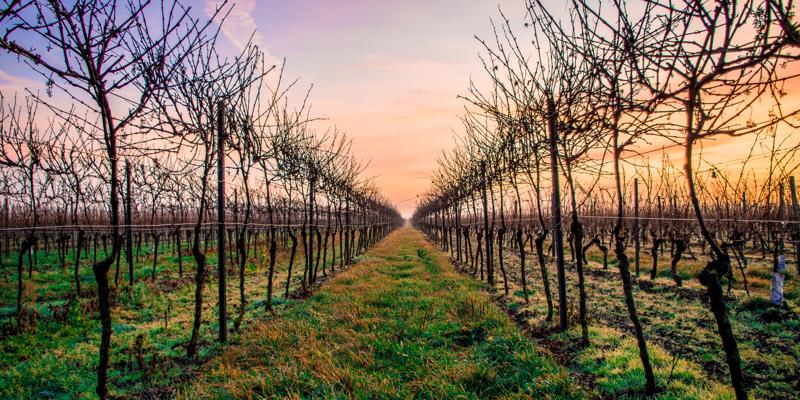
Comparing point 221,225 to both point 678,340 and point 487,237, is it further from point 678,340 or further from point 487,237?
point 487,237

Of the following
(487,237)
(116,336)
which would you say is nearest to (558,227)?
(487,237)

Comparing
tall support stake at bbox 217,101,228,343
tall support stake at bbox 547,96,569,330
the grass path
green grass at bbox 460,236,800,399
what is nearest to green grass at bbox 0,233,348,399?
tall support stake at bbox 217,101,228,343

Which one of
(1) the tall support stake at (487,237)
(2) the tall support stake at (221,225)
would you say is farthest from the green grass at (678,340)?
(2) the tall support stake at (221,225)

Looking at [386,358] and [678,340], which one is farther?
[678,340]

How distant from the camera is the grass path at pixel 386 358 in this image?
401cm

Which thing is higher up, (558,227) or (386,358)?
(558,227)

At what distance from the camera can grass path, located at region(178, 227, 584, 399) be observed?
4008 millimetres

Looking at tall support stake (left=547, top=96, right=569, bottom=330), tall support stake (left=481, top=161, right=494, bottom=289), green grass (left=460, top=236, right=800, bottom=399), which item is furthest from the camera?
tall support stake (left=481, top=161, right=494, bottom=289)

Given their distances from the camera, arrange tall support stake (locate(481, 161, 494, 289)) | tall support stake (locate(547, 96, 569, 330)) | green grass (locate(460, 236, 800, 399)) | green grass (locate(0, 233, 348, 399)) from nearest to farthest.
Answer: green grass (locate(460, 236, 800, 399)) < green grass (locate(0, 233, 348, 399)) < tall support stake (locate(547, 96, 569, 330)) < tall support stake (locate(481, 161, 494, 289))

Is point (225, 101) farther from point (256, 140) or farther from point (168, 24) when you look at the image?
point (168, 24)

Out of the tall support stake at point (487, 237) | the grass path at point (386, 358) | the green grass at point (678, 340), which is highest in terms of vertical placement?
the tall support stake at point (487, 237)

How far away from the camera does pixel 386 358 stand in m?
4.95

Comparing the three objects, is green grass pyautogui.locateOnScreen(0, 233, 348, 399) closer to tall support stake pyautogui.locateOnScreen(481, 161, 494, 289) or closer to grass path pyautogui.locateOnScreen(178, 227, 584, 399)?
grass path pyautogui.locateOnScreen(178, 227, 584, 399)

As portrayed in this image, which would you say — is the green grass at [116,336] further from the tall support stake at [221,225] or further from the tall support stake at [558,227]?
the tall support stake at [558,227]
